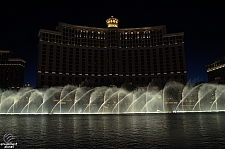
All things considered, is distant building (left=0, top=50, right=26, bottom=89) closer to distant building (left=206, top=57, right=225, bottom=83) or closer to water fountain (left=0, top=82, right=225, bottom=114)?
water fountain (left=0, top=82, right=225, bottom=114)

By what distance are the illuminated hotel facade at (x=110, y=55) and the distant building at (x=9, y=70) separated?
5829 cm

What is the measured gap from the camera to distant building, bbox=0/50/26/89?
159 m

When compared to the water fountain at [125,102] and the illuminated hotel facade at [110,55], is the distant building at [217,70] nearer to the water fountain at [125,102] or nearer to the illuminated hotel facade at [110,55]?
the illuminated hotel facade at [110,55]

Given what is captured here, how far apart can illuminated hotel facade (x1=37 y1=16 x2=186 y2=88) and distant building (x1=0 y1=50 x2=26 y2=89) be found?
58289 millimetres

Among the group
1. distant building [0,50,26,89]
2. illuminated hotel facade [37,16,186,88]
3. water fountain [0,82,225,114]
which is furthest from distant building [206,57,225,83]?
distant building [0,50,26,89]

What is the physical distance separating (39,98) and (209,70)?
5472 inches

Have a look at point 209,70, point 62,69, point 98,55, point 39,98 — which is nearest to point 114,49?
point 98,55

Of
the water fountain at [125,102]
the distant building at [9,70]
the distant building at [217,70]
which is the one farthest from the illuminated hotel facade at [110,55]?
the distant building at [9,70]

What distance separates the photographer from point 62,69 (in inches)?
4761

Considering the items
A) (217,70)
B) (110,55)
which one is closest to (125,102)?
(110,55)

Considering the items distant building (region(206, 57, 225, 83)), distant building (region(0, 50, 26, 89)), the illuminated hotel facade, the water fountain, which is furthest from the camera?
distant building (region(0, 50, 26, 89))

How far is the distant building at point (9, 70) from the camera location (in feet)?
520

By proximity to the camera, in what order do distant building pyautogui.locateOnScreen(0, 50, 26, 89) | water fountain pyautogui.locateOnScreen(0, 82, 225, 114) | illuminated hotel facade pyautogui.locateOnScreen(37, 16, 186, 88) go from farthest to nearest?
1. distant building pyautogui.locateOnScreen(0, 50, 26, 89)
2. illuminated hotel facade pyautogui.locateOnScreen(37, 16, 186, 88)
3. water fountain pyautogui.locateOnScreen(0, 82, 225, 114)

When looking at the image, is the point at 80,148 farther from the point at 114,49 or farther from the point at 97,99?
the point at 114,49
